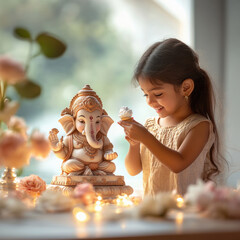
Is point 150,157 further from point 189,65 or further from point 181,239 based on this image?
point 181,239

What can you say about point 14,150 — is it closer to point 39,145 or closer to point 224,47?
point 39,145

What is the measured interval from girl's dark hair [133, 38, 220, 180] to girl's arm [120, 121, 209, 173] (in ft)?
0.58

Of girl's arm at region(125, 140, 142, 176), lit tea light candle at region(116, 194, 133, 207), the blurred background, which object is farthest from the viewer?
the blurred background

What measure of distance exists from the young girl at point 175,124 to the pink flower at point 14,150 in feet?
1.60

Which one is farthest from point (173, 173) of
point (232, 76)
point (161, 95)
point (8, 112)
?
point (232, 76)

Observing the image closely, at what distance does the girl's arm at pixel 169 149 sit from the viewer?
1.32 metres

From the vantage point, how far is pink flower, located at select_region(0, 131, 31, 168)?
88cm

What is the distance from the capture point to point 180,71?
1.46m

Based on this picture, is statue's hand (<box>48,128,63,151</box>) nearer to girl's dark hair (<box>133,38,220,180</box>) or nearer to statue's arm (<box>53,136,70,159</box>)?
statue's arm (<box>53,136,70,159</box>)

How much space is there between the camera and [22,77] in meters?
0.94

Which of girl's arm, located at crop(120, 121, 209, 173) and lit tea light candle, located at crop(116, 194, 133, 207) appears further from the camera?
girl's arm, located at crop(120, 121, 209, 173)

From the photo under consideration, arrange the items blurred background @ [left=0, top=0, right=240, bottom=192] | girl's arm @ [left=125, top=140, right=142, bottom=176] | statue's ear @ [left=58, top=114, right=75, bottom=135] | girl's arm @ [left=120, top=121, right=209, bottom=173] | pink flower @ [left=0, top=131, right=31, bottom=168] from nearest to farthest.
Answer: pink flower @ [left=0, top=131, right=31, bottom=168]
girl's arm @ [left=120, top=121, right=209, bottom=173]
statue's ear @ [left=58, top=114, right=75, bottom=135]
girl's arm @ [left=125, top=140, right=142, bottom=176]
blurred background @ [left=0, top=0, right=240, bottom=192]

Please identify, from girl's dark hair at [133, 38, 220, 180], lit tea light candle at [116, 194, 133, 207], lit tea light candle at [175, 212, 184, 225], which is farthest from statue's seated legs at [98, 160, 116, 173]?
lit tea light candle at [175, 212, 184, 225]

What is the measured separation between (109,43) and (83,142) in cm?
206
